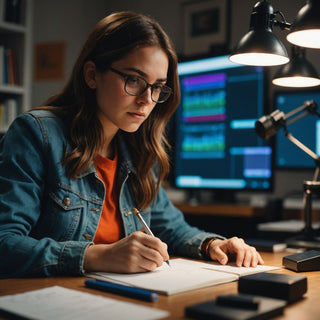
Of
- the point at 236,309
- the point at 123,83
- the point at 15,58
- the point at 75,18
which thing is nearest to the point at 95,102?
the point at 123,83

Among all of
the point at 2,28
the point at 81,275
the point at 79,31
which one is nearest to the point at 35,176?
the point at 81,275

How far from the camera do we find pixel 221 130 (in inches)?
92.4

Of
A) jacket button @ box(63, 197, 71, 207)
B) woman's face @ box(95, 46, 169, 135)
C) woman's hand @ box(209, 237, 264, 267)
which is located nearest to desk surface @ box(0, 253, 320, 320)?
woman's hand @ box(209, 237, 264, 267)

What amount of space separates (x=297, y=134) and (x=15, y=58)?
1847mm

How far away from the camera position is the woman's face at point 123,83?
1246 mm

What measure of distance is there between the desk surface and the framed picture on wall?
7.22 feet

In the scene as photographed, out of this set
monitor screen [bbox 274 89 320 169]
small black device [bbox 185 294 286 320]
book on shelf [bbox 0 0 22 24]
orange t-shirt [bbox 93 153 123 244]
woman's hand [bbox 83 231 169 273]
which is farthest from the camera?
book on shelf [bbox 0 0 22 24]

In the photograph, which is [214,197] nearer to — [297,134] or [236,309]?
[297,134]

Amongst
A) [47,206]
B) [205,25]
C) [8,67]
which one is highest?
[205,25]

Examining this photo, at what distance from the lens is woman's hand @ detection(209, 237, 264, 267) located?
1106mm

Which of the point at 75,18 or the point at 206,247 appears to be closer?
the point at 206,247

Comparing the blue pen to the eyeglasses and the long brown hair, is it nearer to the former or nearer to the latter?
the long brown hair

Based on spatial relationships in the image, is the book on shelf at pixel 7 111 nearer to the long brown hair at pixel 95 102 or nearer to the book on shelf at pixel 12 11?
the book on shelf at pixel 12 11

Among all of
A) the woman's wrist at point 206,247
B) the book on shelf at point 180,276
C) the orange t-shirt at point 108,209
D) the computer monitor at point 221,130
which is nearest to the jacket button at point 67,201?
the orange t-shirt at point 108,209
